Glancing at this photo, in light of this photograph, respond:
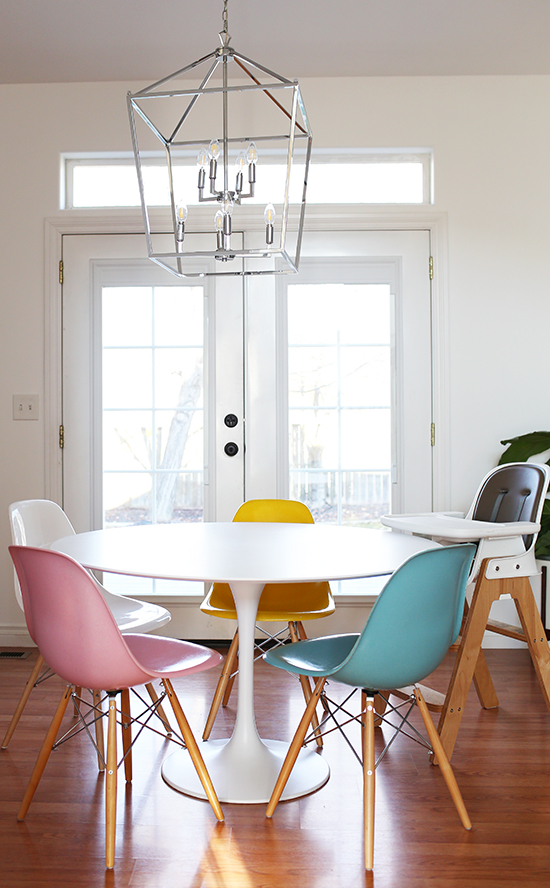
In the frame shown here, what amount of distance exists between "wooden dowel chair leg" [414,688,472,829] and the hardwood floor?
5cm

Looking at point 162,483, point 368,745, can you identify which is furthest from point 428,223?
point 368,745

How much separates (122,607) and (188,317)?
1.65 metres

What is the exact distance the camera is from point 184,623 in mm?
3551

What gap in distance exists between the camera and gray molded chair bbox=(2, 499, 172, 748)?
7.43 ft

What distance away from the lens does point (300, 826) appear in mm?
1843

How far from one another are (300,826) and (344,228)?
2.67m

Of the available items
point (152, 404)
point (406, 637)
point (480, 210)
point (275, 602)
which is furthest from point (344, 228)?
point (406, 637)

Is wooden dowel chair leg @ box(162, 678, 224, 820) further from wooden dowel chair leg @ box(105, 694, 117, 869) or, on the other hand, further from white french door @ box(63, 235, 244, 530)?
white french door @ box(63, 235, 244, 530)

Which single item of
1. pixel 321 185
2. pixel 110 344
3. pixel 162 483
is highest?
pixel 321 185

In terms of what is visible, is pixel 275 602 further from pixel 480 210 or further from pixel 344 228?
pixel 480 210

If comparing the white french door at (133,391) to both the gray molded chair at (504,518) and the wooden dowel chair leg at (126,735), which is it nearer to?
the gray molded chair at (504,518)

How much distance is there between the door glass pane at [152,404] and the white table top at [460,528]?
1.44m

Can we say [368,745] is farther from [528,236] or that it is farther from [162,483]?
[528,236]

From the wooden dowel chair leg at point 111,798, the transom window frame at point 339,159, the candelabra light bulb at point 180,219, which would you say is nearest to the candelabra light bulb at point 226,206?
the candelabra light bulb at point 180,219
